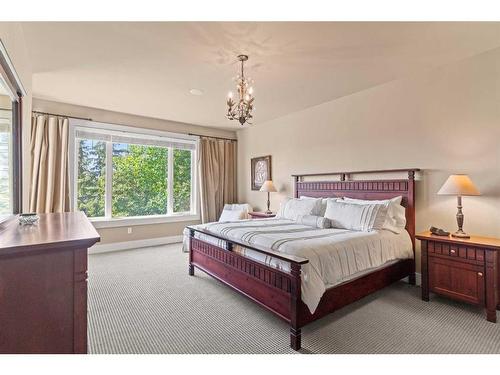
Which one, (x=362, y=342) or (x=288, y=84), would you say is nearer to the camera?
(x=362, y=342)

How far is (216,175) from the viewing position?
601 cm

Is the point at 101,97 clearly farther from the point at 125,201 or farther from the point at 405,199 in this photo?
the point at 405,199

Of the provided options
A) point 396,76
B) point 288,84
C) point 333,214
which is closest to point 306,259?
point 333,214

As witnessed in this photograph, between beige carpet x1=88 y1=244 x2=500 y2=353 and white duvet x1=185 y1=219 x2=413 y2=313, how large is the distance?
37cm

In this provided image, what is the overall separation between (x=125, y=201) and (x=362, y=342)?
456 cm

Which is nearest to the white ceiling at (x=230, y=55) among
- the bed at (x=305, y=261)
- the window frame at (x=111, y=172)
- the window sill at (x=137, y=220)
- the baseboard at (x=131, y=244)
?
the window frame at (x=111, y=172)

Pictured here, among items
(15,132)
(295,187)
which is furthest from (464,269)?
(15,132)

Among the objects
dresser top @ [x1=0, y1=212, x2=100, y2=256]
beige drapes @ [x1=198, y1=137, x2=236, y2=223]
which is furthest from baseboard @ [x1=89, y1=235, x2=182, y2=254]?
dresser top @ [x1=0, y1=212, x2=100, y2=256]

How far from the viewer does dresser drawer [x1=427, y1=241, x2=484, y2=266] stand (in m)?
2.44

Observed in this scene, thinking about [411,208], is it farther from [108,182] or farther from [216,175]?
[108,182]

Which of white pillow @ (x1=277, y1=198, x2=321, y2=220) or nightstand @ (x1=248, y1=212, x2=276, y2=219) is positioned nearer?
white pillow @ (x1=277, y1=198, x2=321, y2=220)

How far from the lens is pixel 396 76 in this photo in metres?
3.32

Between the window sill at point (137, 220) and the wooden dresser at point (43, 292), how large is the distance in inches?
155

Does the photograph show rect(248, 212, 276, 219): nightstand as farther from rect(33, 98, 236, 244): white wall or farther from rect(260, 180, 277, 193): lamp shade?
rect(33, 98, 236, 244): white wall
